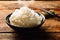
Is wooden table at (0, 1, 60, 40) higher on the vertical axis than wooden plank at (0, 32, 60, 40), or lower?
higher

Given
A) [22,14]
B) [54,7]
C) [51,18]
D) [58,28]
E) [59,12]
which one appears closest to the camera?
[22,14]

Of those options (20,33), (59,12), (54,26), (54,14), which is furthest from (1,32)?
(59,12)

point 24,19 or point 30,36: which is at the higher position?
point 24,19

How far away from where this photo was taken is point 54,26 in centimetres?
125

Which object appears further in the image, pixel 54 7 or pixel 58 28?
pixel 54 7

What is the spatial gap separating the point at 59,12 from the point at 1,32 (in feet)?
2.05

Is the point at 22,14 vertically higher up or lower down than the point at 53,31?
higher up

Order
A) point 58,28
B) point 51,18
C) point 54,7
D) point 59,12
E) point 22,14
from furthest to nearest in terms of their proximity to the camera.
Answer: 1. point 54,7
2. point 59,12
3. point 51,18
4. point 58,28
5. point 22,14

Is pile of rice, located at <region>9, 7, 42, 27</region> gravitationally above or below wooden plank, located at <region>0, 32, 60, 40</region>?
above

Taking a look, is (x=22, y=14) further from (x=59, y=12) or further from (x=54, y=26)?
(x=59, y=12)

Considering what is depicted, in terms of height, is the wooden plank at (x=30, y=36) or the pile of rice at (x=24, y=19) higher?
the pile of rice at (x=24, y=19)

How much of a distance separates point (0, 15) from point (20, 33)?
1.21ft

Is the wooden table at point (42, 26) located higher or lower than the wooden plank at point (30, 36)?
higher

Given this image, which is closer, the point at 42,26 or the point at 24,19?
the point at 24,19
